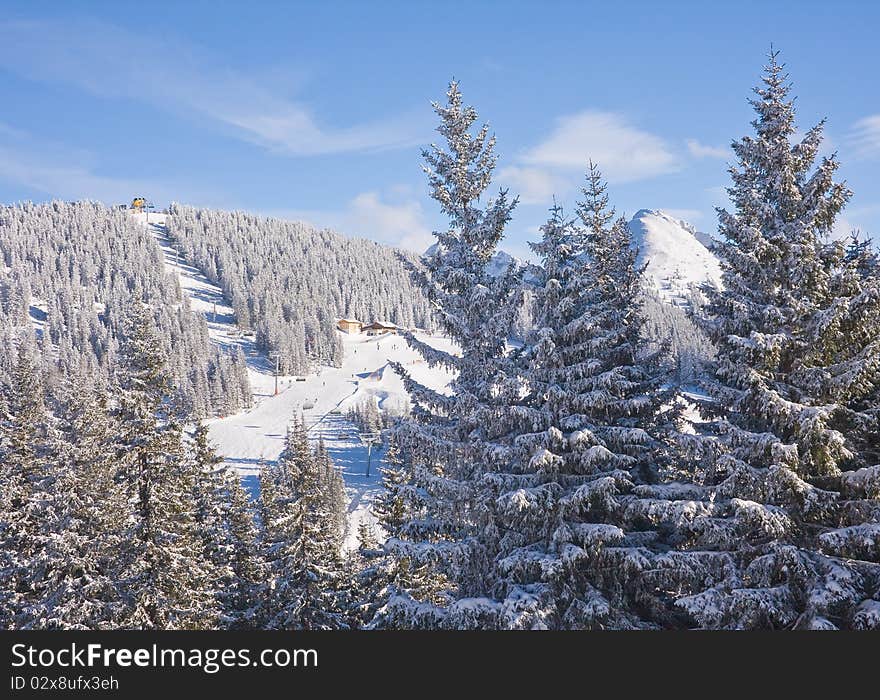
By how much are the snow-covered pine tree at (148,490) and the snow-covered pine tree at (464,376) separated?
9973 mm

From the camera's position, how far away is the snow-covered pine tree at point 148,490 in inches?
776

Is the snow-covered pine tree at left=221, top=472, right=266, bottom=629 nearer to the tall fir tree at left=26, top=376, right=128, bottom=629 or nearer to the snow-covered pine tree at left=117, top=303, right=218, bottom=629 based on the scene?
the snow-covered pine tree at left=117, top=303, right=218, bottom=629

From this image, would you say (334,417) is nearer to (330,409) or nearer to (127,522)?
(330,409)

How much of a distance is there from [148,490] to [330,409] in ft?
365

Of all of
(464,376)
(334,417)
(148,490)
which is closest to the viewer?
(464,376)

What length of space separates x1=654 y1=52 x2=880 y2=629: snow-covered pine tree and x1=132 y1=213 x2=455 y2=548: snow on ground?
58277mm

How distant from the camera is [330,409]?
130000 millimetres

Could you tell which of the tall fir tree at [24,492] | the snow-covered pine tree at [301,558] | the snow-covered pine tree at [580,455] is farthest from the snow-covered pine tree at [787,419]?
the tall fir tree at [24,492]

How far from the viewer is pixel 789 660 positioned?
10.7 m

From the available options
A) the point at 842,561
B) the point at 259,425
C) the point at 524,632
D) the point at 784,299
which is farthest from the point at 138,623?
the point at 259,425

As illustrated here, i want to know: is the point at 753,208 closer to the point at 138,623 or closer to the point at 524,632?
the point at 524,632

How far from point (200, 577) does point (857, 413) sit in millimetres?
22889

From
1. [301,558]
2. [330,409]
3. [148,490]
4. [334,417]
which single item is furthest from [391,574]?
[330,409]

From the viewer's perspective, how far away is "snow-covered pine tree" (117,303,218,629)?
→ 19703 mm
